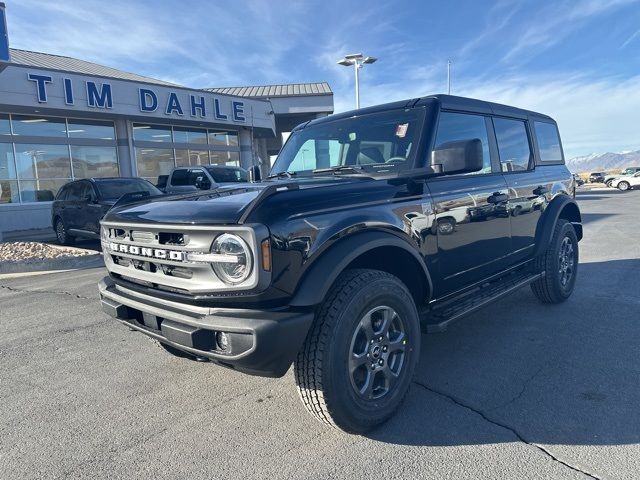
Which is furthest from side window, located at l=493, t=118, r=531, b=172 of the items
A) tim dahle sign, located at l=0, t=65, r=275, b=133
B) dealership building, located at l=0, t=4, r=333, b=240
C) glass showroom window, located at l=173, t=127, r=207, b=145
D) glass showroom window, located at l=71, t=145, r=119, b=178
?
→ glass showroom window, located at l=173, t=127, r=207, b=145

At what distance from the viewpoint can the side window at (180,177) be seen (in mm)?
13864

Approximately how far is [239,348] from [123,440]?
1107mm

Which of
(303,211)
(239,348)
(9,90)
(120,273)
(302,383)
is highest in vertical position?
(9,90)

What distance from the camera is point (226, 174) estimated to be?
13555 millimetres

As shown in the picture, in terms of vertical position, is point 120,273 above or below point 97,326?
above

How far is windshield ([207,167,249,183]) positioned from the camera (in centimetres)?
1326

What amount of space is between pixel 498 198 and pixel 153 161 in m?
17.8

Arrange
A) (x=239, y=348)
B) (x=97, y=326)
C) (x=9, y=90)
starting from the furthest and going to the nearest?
(x=9, y=90), (x=97, y=326), (x=239, y=348)

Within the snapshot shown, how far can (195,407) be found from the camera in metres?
3.10

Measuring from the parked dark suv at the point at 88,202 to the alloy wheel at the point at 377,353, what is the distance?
26.6 feet

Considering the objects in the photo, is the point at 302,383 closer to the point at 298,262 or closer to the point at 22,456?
the point at 298,262

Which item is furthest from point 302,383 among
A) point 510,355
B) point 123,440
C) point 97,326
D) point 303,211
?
point 97,326

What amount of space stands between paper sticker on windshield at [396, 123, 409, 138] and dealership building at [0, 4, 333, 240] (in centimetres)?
1183

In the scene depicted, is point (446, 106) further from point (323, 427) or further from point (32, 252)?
point (32, 252)
